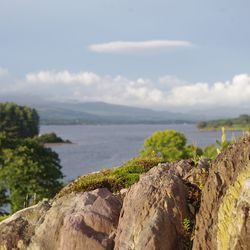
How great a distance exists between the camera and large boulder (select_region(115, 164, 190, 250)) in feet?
35.4

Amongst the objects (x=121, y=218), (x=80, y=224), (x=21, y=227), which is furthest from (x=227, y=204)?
(x=21, y=227)

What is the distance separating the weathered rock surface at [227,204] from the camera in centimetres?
967

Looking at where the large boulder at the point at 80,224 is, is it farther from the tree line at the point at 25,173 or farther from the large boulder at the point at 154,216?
the tree line at the point at 25,173

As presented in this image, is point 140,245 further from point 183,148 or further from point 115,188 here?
point 183,148

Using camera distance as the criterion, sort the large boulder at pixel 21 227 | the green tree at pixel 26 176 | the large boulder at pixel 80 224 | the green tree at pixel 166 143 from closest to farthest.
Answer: the large boulder at pixel 80 224
the large boulder at pixel 21 227
the green tree at pixel 26 176
the green tree at pixel 166 143

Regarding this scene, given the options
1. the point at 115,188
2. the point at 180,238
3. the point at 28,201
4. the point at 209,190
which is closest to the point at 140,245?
the point at 180,238

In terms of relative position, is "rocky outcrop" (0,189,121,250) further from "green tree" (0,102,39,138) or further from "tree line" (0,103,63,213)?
"green tree" (0,102,39,138)

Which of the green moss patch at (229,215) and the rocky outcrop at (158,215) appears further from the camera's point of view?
the rocky outcrop at (158,215)

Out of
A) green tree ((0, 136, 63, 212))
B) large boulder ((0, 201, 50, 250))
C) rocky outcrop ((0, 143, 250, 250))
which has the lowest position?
green tree ((0, 136, 63, 212))

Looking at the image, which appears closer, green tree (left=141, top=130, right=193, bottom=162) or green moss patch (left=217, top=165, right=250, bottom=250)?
green moss patch (left=217, top=165, right=250, bottom=250)

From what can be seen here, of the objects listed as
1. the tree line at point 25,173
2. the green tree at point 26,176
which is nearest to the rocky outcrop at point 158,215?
the tree line at point 25,173

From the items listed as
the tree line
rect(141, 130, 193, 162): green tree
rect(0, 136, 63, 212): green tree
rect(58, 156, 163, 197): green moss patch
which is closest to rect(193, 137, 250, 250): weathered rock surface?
rect(58, 156, 163, 197): green moss patch

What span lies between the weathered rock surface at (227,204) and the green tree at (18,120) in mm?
154775

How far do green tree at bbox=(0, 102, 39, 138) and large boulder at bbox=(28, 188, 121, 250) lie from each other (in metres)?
153
